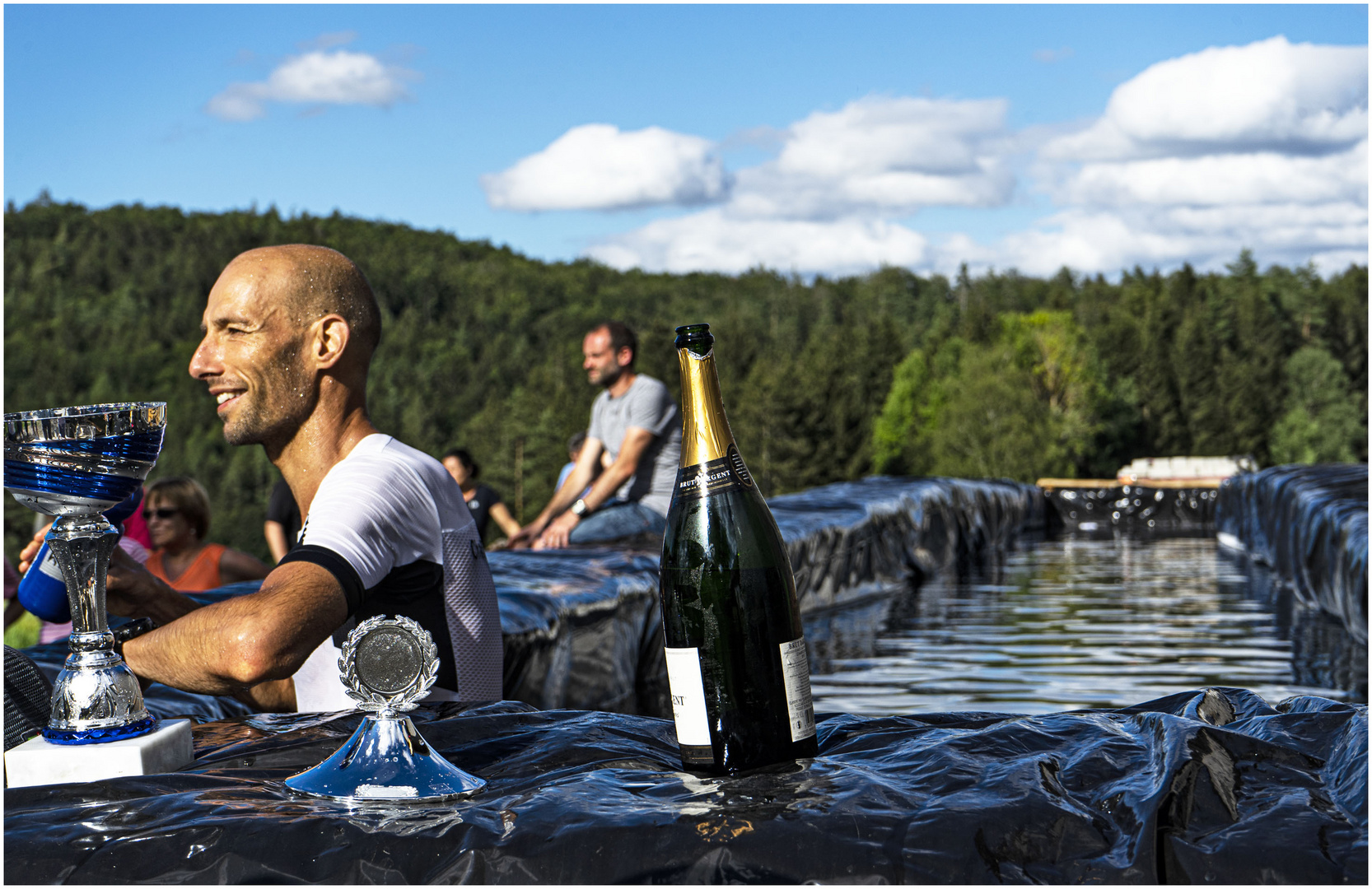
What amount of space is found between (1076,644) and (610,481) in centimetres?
246

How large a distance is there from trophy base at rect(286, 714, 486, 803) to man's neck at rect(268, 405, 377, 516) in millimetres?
895

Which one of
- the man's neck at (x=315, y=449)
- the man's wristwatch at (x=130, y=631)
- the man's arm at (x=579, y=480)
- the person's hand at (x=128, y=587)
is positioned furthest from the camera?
the man's arm at (x=579, y=480)

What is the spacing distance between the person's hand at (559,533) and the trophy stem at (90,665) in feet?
14.0

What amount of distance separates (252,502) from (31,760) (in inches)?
3368

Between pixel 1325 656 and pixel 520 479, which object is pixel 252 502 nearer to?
pixel 520 479

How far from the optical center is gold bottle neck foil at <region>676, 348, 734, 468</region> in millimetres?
1216

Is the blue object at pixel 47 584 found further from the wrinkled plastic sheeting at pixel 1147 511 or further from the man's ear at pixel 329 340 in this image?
the wrinkled plastic sheeting at pixel 1147 511

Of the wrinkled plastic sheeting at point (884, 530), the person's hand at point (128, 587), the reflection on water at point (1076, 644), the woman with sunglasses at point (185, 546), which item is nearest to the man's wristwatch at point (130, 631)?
the person's hand at point (128, 587)

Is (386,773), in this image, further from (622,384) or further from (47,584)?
(622,384)

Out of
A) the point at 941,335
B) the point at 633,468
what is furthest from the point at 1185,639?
the point at 941,335

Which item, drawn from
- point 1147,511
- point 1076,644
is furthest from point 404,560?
point 1147,511

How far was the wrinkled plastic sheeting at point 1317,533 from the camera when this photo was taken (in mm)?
5590

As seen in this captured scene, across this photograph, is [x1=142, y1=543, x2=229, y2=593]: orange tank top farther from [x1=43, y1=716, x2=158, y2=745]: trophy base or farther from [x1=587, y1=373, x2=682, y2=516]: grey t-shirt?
[x1=43, y1=716, x2=158, y2=745]: trophy base

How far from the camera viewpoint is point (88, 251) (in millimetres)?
107188
